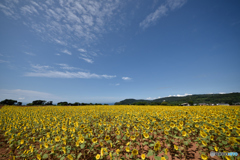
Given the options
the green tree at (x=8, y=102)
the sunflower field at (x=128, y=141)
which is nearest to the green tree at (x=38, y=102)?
the green tree at (x=8, y=102)

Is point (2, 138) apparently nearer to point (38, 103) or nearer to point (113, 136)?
point (113, 136)

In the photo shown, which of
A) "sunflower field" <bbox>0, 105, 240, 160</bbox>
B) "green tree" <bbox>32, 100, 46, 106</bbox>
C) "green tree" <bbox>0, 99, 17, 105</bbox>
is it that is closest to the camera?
"sunflower field" <bbox>0, 105, 240, 160</bbox>

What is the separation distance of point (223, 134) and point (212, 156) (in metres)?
1.42

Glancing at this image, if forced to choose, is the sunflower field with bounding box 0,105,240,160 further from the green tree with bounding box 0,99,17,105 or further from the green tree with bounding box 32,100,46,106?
the green tree with bounding box 0,99,17,105

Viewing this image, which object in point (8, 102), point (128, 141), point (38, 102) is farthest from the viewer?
point (38, 102)

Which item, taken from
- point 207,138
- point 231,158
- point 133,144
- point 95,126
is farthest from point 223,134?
point 95,126

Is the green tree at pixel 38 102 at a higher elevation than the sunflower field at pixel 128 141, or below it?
higher

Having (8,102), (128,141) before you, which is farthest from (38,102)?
(128,141)

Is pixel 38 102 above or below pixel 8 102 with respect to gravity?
below

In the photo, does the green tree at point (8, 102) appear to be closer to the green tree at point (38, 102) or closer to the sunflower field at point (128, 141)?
the green tree at point (38, 102)

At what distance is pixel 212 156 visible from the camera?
12.3 ft

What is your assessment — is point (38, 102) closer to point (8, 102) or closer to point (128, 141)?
point (8, 102)

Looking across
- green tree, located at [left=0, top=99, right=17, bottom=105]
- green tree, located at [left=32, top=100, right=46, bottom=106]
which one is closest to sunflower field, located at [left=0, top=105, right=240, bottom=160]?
green tree, located at [left=32, top=100, right=46, bottom=106]

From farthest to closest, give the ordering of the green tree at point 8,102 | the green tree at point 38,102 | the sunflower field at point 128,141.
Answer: the green tree at point 38,102 < the green tree at point 8,102 < the sunflower field at point 128,141
